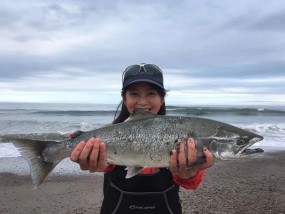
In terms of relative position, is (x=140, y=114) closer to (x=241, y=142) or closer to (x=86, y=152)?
(x=86, y=152)

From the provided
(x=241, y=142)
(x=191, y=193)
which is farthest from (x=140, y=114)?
(x=191, y=193)

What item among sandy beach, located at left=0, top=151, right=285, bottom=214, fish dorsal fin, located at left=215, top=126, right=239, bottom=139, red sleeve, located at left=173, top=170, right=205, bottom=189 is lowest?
sandy beach, located at left=0, top=151, right=285, bottom=214

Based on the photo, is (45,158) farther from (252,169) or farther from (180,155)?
(252,169)

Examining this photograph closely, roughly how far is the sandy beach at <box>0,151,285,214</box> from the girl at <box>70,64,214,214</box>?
372 centimetres

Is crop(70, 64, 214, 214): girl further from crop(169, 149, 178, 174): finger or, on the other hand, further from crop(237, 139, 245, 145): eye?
crop(237, 139, 245, 145): eye

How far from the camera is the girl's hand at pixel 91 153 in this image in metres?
3.52

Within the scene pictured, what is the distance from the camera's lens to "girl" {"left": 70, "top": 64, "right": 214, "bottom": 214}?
3.51m

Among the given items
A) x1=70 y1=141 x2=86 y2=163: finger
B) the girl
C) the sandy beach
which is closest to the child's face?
the girl

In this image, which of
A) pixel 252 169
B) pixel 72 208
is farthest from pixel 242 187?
pixel 72 208

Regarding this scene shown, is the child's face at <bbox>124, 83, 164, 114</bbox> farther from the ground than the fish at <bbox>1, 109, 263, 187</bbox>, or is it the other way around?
the child's face at <bbox>124, 83, 164, 114</bbox>

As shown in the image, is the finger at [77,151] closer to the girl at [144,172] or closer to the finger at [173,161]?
the girl at [144,172]

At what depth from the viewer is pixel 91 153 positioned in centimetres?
353

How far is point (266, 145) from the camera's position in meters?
17.2

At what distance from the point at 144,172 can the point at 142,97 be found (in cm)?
75
